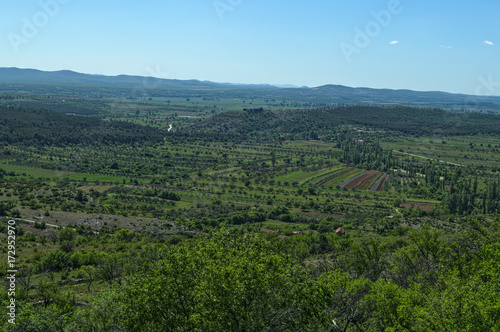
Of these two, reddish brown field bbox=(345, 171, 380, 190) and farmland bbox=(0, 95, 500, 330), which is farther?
reddish brown field bbox=(345, 171, 380, 190)

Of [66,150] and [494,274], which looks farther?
[66,150]

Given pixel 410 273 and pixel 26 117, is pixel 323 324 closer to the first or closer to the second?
pixel 410 273

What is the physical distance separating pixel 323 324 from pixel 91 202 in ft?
253

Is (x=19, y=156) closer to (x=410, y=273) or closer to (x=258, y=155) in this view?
(x=258, y=155)

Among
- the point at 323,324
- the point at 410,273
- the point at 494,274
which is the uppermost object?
the point at 494,274

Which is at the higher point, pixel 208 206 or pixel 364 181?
pixel 364 181

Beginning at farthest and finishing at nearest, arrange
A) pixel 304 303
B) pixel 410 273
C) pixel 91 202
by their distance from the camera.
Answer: pixel 91 202
pixel 410 273
pixel 304 303

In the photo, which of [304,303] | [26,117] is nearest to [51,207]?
[304,303]

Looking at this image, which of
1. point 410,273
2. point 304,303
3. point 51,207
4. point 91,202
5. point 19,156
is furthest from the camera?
point 19,156

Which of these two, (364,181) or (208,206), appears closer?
(208,206)

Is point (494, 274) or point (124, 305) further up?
point (494, 274)

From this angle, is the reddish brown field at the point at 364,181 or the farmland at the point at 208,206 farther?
the reddish brown field at the point at 364,181

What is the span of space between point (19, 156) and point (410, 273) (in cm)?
14372

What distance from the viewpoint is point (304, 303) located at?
20.1m
